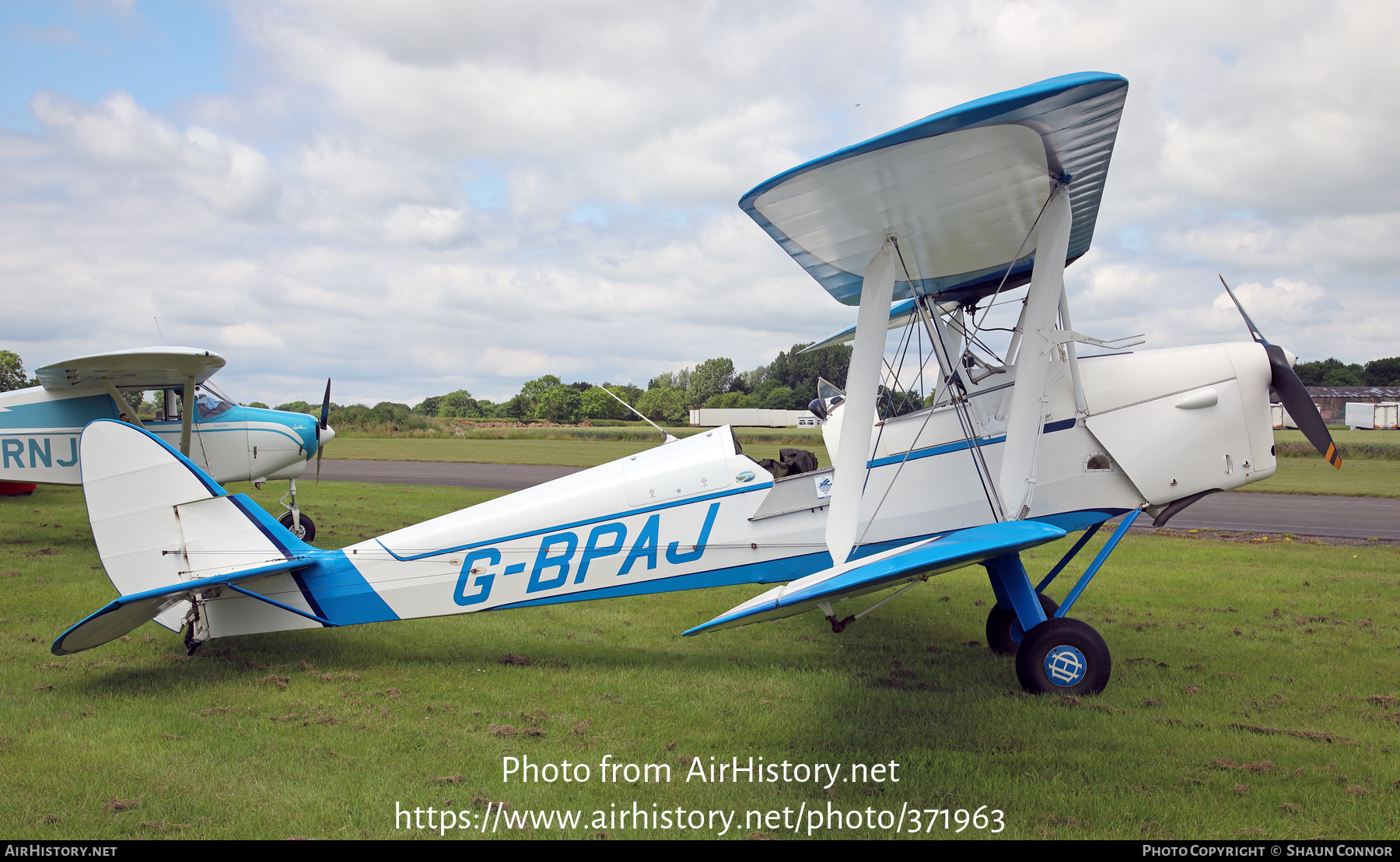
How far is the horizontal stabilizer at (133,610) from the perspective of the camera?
4.57 metres

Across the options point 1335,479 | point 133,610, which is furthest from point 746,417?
point 133,610

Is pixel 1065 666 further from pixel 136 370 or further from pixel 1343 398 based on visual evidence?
pixel 1343 398

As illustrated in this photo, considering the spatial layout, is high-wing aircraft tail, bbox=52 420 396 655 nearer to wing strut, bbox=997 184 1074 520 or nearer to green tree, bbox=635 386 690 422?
wing strut, bbox=997 184 1074 520

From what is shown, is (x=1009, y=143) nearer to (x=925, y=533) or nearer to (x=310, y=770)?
(x=925, y=533)

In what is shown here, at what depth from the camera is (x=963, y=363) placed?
5547mm

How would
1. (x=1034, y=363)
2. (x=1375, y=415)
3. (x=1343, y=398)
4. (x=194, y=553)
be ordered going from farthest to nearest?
(x=1343, y=398)
(x=1375, y=415)
(x=194, y=553)
(x=1034, y=363)

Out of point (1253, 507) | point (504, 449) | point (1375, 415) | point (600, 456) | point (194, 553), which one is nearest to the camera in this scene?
point (194, 553)

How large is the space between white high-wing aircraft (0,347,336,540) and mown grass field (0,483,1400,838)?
12.3 ft

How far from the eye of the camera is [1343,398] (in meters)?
79.9

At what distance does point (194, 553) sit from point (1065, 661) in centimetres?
588

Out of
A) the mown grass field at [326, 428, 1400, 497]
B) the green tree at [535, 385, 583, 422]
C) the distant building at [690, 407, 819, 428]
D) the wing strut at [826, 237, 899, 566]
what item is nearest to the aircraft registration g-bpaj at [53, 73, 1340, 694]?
the wing strut at [826, 237, 899, 566]
